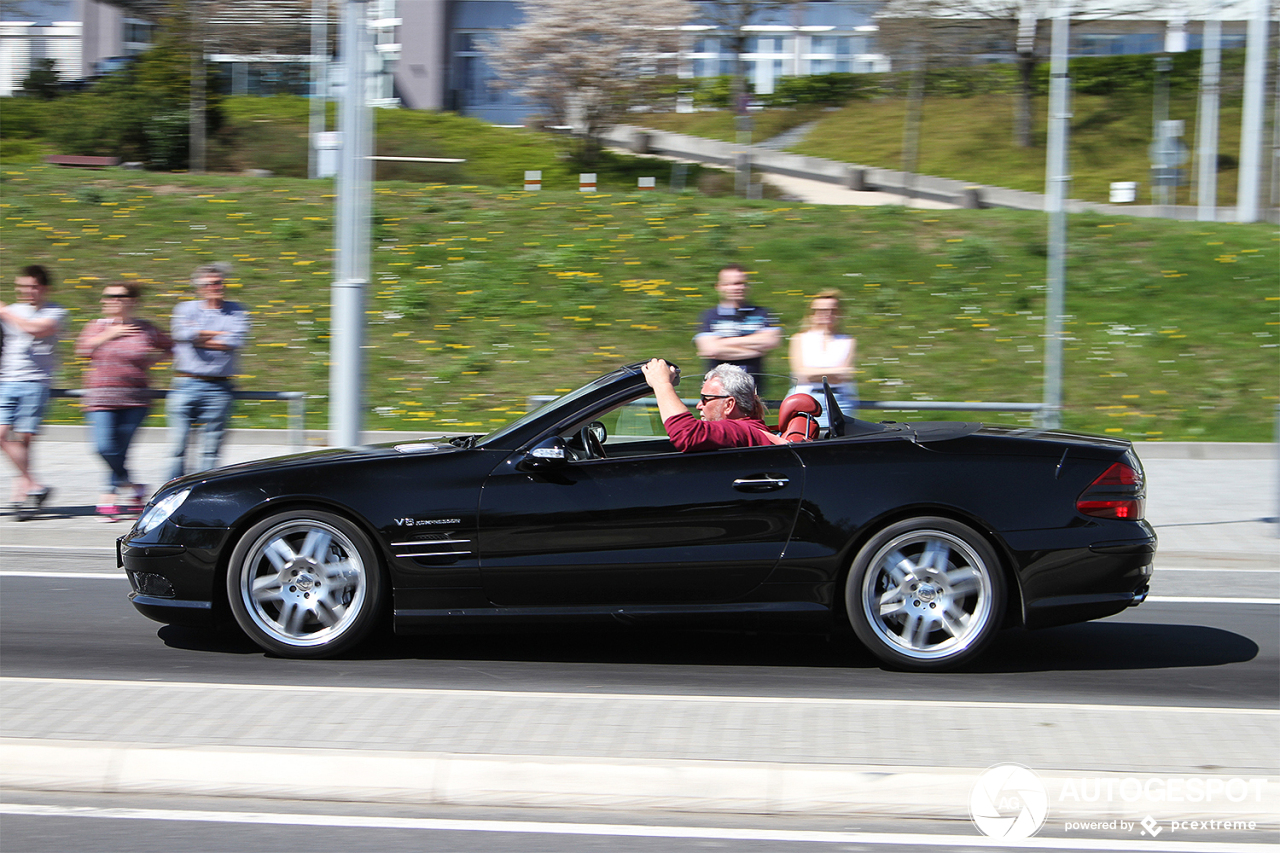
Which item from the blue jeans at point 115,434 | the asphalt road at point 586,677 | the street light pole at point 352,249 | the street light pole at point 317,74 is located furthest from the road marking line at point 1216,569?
the street light pole at point 317,74

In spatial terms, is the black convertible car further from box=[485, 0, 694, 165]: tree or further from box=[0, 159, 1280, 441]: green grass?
box=[485, 0, 694, 165]: tree

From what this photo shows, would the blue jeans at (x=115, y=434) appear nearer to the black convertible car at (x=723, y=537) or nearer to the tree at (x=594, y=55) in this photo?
the black convertible car at (x=723, y=537)

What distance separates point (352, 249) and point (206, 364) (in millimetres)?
1313

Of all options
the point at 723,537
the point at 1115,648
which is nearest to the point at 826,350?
the point at 1115,648

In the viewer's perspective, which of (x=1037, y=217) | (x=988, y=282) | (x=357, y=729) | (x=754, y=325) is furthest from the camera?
(x=1037, y=217)

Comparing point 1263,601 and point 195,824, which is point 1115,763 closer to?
point 195,824

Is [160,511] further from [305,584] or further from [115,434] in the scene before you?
[115,434]

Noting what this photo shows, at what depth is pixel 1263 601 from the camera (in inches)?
291

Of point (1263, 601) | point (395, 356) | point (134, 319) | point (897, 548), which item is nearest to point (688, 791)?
point (897, 548)

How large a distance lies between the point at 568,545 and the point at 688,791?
172cm

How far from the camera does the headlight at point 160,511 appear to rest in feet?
Result: 18.9

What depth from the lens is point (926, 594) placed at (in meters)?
5.57

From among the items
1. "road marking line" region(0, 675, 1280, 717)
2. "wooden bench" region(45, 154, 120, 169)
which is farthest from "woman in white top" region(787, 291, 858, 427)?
"wooden bench" region(45, 154, 120, 169)

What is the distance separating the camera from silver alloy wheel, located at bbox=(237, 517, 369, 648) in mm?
5660
